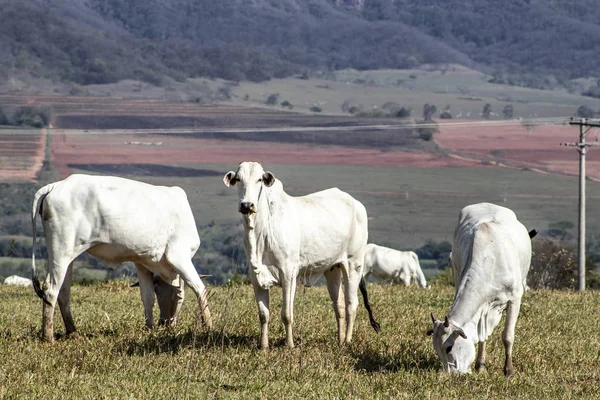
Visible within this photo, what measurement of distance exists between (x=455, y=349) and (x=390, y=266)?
2122 centimetres

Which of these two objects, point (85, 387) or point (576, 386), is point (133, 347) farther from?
point (576, 386)

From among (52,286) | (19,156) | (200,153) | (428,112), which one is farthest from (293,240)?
(428,112)

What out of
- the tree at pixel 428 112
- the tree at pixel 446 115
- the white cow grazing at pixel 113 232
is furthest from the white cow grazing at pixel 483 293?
the tree at pixel 446 115

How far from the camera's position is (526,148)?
6220 inches

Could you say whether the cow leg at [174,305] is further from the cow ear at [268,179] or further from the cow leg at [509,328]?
the cow leg at [509,328]

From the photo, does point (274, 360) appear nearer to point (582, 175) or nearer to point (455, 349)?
point (455, 349)

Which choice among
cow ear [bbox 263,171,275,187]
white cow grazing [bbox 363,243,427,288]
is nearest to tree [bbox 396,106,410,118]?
white cow grazing [bbox 363,243,427,288]

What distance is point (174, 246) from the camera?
40.9ft

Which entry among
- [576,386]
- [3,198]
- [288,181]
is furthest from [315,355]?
[288,181]

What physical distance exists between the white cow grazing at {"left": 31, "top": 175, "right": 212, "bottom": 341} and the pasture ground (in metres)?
0.49

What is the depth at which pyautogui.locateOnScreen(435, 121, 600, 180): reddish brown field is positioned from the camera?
506ft

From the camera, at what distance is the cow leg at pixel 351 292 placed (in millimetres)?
12086

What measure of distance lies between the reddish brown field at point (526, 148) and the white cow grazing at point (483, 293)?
457ft

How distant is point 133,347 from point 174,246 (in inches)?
68.6
